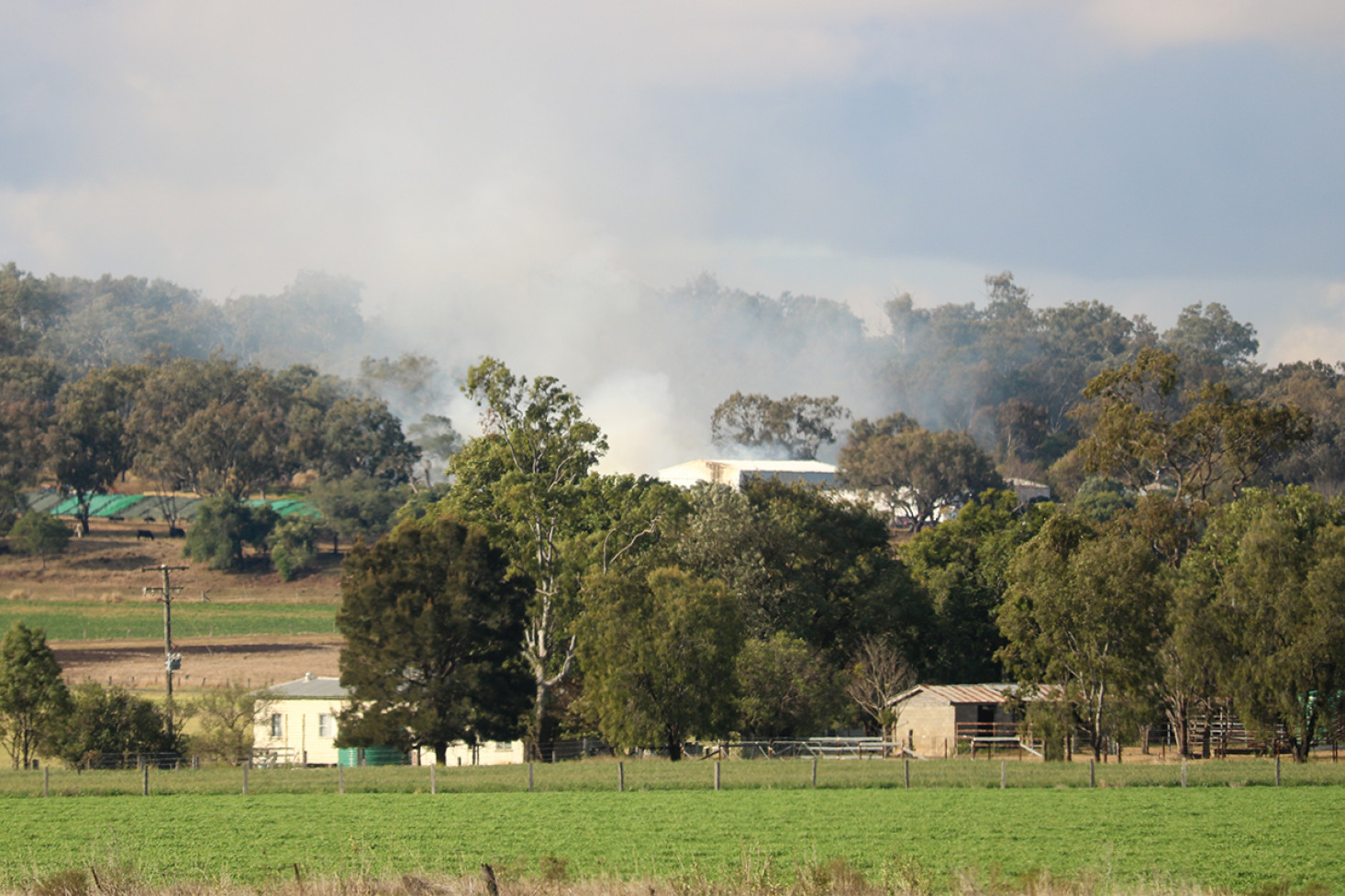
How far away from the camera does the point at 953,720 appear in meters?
56.3

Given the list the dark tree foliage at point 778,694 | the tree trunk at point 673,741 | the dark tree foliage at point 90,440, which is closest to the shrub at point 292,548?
the dark tree foliage at point 90,440

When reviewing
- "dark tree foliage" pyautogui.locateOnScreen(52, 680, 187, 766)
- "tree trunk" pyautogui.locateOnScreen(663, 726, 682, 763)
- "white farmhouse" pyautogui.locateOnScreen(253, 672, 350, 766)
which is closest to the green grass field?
"white farmhouse" pyautogui.locateOnScreen(253, 672, 350, 766)

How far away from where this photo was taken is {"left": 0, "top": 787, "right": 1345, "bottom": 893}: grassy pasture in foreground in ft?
73.2

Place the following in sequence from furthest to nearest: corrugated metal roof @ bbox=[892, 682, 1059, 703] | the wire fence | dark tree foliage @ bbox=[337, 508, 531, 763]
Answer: corrugated metal roof @ bbox=[892, 682, 1059, 703], dark tree foliage @ bbox=[337, 508, 531, 763], the wire fence

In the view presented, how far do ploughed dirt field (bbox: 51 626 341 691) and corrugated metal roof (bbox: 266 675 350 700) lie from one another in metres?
7.39

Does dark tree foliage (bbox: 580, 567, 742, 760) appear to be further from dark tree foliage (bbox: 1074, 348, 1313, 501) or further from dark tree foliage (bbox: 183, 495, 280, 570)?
dark tree foliage (bbox: 183, 495, 280, 570)

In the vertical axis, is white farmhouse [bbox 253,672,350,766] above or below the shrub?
below

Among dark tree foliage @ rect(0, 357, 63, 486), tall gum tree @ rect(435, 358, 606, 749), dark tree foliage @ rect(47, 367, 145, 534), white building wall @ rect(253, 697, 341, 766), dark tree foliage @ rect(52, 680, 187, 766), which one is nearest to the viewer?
dark tree foliage @ rect(52, 680, 187, 766)

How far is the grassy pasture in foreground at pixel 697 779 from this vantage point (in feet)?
130

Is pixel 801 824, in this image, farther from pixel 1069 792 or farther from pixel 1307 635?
pixel 1307 635

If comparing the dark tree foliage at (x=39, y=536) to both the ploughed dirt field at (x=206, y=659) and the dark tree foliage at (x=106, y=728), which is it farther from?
the dark tree foliage at (x=106, y=728)

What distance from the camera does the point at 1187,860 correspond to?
2414 centimetres

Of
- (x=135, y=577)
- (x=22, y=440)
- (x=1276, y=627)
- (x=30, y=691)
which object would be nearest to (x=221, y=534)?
(x=135, y=577)

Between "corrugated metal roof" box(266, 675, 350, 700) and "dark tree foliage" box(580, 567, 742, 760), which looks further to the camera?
"corrugated metal roof" box(266, 675, 350, 700)
